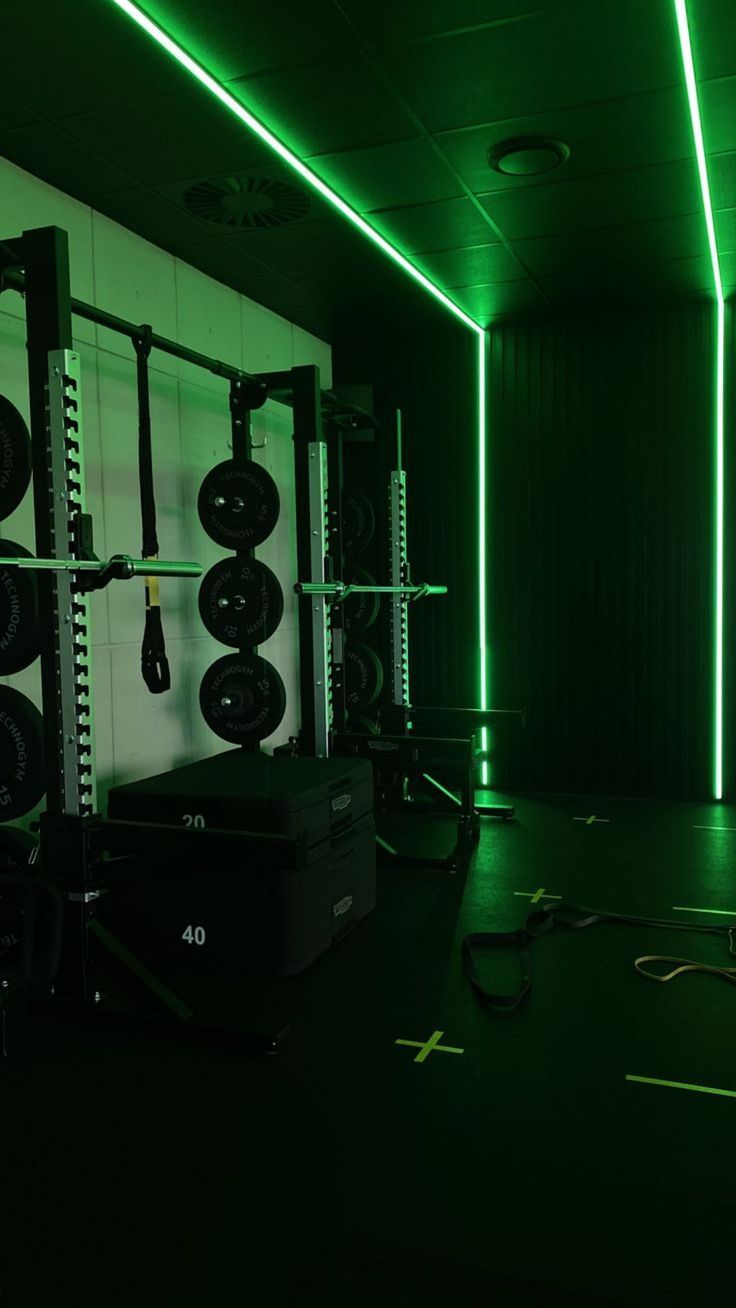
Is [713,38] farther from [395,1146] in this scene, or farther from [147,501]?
[395,1146]

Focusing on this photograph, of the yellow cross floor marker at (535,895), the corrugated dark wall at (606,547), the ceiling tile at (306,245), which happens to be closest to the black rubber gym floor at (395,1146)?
the yellow cross floor marker at (535,895)

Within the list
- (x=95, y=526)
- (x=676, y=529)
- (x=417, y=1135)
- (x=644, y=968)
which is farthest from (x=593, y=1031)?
Result: (x=676, y=529)

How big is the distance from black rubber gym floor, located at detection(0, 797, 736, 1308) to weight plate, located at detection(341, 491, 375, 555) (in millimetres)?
Answer: 2593

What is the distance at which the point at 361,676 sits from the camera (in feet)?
16.7

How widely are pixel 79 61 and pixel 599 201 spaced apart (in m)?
2.12

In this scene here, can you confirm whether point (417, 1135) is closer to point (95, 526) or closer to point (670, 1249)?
point (670, 1249)

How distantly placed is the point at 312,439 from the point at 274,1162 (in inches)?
108

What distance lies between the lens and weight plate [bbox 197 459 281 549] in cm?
413

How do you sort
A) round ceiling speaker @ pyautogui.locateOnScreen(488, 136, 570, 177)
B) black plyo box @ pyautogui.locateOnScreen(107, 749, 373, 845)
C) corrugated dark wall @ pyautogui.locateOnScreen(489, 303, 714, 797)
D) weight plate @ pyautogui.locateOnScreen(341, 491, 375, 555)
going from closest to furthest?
black plyo box @ pyautogui.locateOnScreen(107, 749, 373, 845) < round ceiling speaker @ pyautogui.locateOnScreen(488, 136, 570, 177) < weight plate @ pyautogui.locateOnScreen(341, 491, 375, 555) < corrugated dark wall @ pyautogui.locateOnScreen(489, 303, 714, 797)

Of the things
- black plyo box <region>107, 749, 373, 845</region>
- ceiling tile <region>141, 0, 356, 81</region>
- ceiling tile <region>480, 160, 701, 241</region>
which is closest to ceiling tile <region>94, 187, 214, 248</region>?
ceiling tile <region>141, 0, 356, 81</region>

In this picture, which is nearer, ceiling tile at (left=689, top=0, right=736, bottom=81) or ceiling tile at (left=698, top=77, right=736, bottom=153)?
ceiling tile at (left=689, top=0, right=736, bottom=81)

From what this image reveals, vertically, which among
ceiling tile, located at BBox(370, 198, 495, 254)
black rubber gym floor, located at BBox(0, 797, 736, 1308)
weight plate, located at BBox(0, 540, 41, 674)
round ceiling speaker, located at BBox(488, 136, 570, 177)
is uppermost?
ceiling tile, located at BBox(370, 198, 495, 254)

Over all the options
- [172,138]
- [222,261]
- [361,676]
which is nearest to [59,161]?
[172,138]

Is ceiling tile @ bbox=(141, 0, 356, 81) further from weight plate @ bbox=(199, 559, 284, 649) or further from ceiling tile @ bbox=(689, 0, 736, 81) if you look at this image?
weight plate @ bbox=(199, 559, 284, 649)
